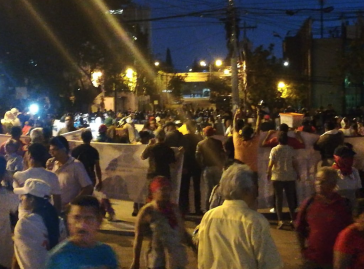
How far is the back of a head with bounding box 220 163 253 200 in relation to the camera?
3877mm

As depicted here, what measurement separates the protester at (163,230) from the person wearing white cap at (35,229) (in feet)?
2.97

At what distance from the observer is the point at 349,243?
4.11 m

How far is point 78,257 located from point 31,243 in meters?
1.15

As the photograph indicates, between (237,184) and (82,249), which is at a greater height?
(237,184)

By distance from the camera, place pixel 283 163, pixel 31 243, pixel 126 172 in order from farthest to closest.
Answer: pixel 126 172 < pixel 283 163 < pixel 31 243

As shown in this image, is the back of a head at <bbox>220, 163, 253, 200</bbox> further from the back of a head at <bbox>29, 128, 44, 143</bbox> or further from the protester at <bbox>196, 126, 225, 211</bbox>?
the protester at <bbox>196, 126, 225, 211</bbox>

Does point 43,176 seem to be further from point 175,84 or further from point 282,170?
point 175,84

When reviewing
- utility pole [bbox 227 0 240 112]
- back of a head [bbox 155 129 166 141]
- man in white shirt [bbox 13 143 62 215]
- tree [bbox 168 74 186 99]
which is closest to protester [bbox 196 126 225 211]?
back of a head [bbox 155 129 166 141]

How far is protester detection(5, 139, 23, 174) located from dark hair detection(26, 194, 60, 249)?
4.23 metres

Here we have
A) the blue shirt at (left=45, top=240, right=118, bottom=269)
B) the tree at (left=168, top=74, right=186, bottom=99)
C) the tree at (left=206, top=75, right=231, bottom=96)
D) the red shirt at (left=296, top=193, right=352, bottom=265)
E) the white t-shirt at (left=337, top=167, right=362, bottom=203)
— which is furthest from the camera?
the tree at (left=168, top=74, right=186, bottom=99)

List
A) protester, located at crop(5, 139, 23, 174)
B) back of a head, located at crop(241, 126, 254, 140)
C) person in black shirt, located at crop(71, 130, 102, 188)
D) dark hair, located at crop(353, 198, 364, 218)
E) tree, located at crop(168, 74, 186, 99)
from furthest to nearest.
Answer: tree, located at crop(168, 74, 186, 99), back of a head, located at crop(241, 126, 254, 140), person in black shirt, located at crop(71, 130, 102, 188), protester, located at crop(5, 139, 23, 174), dark hair, located at crop(353, 198, 364, 218)

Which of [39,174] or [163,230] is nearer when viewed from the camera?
[163,230]

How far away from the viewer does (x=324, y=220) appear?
4953mm

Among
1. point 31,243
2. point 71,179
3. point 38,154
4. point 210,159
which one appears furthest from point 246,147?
point 31,243
